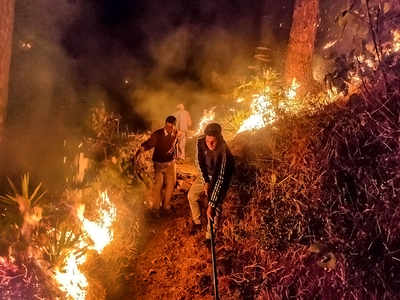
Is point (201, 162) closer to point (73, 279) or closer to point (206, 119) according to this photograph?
point (73, 279)

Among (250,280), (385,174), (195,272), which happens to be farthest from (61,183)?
(385,174)

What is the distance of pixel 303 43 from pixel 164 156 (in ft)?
19.0

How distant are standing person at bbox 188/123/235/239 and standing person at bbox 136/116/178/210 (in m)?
1.24

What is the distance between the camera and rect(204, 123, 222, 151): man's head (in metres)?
5.41

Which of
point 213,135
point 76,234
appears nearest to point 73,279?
point 76,234

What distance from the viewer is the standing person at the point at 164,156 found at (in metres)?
6.79

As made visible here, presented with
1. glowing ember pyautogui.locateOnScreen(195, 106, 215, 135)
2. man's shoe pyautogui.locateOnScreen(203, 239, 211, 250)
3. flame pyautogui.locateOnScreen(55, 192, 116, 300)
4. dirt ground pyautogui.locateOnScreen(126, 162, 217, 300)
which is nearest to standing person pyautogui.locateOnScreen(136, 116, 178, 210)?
dirt ground pyautogui.locateOnScreen(126, 162, 217, 300)

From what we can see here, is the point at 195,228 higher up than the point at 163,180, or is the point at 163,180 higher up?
the point at 163,180

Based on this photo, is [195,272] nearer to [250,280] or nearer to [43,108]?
[250,280]

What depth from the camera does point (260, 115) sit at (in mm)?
8984

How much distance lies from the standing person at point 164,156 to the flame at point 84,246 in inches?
36.2

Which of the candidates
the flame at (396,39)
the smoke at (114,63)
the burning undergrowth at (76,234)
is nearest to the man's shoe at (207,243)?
the burning undergrowth at (76,234)

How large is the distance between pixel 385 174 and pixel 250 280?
228cm

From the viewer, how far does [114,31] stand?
1464 centimetres
